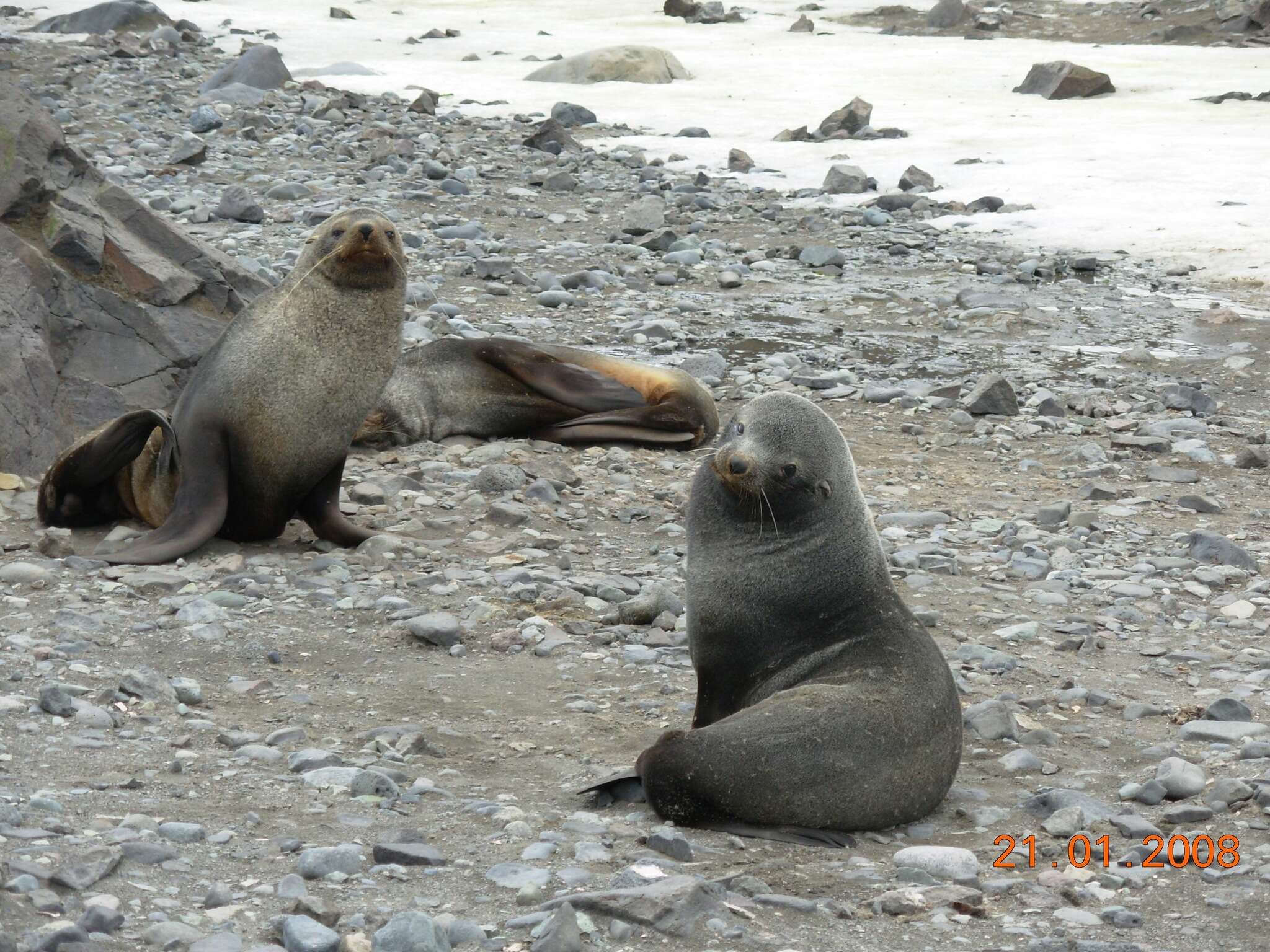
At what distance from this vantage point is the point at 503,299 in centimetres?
912

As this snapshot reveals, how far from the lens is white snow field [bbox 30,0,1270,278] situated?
11.6m

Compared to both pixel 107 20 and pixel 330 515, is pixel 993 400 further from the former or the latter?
pixel 107 20

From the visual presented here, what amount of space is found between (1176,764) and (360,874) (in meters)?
1.98

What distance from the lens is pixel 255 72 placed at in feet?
53.2

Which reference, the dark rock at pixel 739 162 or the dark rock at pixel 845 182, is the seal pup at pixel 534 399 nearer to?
the dark rock at pixel 845 182

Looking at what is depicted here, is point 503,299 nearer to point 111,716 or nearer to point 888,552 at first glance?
point 888,552

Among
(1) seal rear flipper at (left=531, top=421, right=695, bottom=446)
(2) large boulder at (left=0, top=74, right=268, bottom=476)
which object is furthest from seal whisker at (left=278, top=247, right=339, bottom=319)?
(1) seal rear flipper at (left=531, top=421, right=695, bottom=446)

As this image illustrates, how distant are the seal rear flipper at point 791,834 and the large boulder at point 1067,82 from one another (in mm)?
14644

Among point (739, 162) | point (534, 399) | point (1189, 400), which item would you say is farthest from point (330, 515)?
point (739, 162)

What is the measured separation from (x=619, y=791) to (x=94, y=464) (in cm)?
277

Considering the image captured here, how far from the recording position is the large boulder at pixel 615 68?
Answer: 59.7ft

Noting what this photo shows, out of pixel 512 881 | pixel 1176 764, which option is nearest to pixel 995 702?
pixel 1176 764

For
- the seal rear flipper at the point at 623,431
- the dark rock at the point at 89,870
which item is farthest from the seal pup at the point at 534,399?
the dark rock at the point at 89,870
